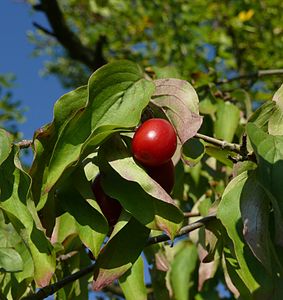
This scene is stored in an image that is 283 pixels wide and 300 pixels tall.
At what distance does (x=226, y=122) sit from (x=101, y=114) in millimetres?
871

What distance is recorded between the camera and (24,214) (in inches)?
34.4

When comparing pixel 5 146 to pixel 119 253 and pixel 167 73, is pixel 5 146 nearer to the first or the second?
pixel 119 253

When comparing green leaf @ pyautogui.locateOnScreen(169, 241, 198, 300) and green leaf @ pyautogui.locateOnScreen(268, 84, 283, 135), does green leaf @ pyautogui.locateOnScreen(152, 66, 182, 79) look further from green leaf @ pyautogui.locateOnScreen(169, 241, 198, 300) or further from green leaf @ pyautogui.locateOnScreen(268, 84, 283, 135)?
green leaf @ pyautogui.locateOnScreen(268, 84, 283, 135)

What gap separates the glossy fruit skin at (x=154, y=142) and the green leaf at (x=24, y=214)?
15 centimetres

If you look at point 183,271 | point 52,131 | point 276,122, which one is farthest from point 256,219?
point 183,271

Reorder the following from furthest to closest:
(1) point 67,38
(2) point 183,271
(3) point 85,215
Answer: (1) point 67,38 < (2) point 183,271 < (3) point 85,215

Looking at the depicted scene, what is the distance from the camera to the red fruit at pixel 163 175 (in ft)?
2.99

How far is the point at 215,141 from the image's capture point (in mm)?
966

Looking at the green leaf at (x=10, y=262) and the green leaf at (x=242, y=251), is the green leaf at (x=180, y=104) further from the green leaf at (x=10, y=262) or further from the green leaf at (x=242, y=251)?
the green leaf at (x=10, y=262)

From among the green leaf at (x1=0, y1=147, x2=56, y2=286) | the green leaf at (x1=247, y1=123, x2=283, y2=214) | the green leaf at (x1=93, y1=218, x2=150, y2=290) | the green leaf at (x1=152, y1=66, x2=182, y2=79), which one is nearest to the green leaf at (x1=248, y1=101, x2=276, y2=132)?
the green leaf at (x1=247, y1=123, x2=283, y2=214)

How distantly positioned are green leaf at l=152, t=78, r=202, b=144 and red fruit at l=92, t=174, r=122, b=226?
0.13m

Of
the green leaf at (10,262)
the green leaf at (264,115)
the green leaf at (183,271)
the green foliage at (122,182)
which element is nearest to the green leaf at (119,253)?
the green foliage at (122,182)

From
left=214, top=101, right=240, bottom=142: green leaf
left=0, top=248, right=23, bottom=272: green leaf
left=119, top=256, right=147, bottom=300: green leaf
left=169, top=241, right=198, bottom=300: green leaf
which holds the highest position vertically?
left=0, top=248, right=23, bottom=272: green leaf

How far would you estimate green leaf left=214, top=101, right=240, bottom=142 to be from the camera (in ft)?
5.53
